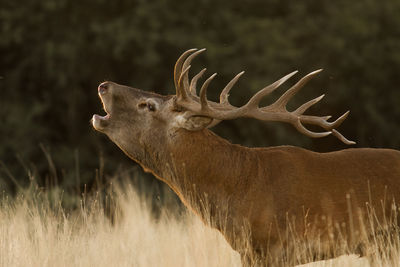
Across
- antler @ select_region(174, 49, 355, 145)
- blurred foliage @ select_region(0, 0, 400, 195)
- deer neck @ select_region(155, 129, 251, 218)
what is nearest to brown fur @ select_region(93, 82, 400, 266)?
deer neck @ select_region(155, 129, 251, 218)

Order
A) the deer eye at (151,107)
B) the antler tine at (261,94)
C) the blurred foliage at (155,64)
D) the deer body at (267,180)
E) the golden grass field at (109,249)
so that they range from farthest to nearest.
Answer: the blurred foliage at (155,64)
the deer eye at (151,107)
the antler tine at (261,94)
the golden grass field at (109,249)
the deer body at (267,180)

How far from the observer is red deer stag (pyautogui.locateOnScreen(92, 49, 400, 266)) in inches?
196

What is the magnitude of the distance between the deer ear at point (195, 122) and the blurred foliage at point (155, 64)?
8.70 m

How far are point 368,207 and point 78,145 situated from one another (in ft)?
32.8

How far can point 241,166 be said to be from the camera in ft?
17.1

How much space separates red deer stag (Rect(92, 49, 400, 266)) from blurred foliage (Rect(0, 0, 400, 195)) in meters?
8.54

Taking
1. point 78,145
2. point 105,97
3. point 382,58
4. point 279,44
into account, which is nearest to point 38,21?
point 78,145

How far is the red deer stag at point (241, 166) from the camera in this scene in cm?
498

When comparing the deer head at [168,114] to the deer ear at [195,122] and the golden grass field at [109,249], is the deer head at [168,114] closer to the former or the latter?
the deer ear at [195,122]

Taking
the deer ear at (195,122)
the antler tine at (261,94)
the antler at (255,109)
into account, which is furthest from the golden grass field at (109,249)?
the antler tine at (261,94)

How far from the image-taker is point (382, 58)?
1537cm

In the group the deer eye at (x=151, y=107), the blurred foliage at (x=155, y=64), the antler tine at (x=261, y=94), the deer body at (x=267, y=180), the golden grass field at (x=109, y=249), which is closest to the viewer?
the deer body at (x=267, y=180)

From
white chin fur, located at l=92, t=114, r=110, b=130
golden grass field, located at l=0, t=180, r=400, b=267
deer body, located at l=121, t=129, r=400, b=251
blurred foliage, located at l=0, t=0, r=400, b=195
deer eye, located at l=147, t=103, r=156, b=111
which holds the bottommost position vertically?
golden grass field, located at l=0, t=180, r=400, b=267

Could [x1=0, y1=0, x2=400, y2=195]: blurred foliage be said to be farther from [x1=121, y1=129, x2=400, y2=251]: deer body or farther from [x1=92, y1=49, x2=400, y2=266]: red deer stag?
[x1=121, y1=129, x2=400, y2=251]: deer body
